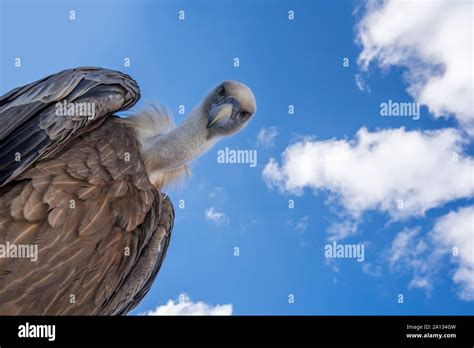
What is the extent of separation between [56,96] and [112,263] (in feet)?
4.05

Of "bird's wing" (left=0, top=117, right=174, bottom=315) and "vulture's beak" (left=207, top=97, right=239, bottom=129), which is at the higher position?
"vulture's beak" (left=207, top=97, right=239, bottom=129)

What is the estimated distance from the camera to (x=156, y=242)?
4.07 meters

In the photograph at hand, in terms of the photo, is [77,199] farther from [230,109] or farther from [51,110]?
[230,109]

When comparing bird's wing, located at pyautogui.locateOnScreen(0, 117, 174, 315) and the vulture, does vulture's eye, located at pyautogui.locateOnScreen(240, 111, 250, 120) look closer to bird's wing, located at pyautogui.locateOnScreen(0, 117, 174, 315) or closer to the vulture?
the vulture

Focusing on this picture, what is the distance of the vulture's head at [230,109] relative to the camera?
14.6 feet

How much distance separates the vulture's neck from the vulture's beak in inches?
3.8

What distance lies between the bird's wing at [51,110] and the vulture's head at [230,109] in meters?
0.66

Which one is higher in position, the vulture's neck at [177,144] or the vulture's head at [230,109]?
the vulture's head at [230,109]

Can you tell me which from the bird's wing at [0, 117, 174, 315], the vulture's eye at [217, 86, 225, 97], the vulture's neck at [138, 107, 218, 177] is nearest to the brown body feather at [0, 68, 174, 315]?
the bird's wing at [0, 117, 174, 315]

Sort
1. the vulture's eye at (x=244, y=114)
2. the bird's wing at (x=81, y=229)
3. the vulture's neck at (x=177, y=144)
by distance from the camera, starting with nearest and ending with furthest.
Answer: the bird's wing at (x=81, y=229)
the vulture's neck at (x=177, y=144)
the vulture's eye at (x=244, y=114)

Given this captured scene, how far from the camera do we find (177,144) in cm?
444

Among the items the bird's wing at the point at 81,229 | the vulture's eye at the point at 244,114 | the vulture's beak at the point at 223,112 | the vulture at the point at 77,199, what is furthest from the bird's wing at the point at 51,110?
the vulture's eye at the point at 244,114

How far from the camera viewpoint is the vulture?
333 centimetres

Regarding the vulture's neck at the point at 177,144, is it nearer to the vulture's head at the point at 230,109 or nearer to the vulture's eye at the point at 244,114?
the vulture's head at the point at 230,109
